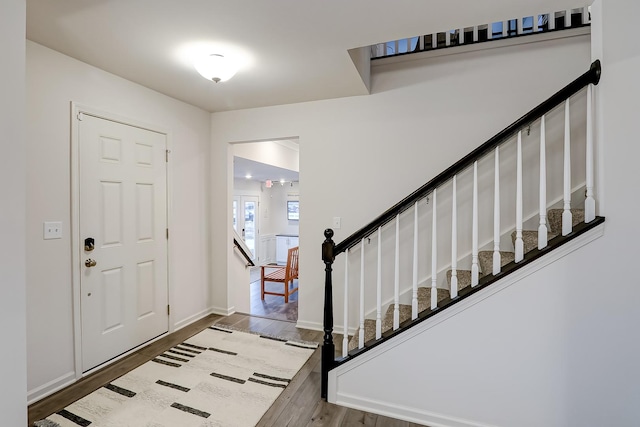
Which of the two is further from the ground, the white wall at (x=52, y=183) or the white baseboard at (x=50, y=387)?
the white wall at (x=52, y=183)

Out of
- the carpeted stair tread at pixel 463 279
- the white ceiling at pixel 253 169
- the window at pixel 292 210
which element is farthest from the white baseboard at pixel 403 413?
the window at pixel 292 210

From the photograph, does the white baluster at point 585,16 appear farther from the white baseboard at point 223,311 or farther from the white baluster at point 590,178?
the white baseboard at point 223,311

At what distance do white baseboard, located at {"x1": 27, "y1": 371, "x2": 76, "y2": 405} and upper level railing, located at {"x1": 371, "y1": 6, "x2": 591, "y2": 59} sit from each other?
12.1 feet

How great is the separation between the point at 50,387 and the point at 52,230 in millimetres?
1124

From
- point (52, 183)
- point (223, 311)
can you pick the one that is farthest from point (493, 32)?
point (223, 311)

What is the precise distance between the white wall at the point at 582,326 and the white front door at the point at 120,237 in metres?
2.65

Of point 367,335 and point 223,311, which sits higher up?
point 367,335

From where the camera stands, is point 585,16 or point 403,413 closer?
point 403,413

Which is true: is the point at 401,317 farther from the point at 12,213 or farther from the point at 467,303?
the point at 12,213

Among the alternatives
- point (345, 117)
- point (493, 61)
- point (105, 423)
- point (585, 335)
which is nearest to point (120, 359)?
point (105, 423)

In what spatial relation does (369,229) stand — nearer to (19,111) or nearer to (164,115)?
(19,111)

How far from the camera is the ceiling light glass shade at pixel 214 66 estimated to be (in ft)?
7.50

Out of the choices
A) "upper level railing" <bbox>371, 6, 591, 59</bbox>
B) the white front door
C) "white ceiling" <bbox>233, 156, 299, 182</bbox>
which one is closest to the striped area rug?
the white front door

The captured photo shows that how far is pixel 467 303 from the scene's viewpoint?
1.77 meters
